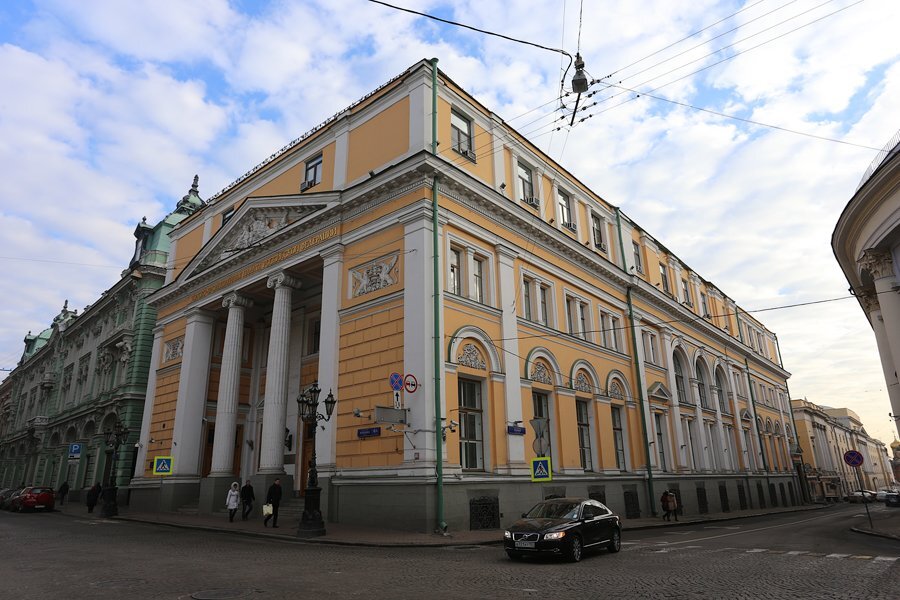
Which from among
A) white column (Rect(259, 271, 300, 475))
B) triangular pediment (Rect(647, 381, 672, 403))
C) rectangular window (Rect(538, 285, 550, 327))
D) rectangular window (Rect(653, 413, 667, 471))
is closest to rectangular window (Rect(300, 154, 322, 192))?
white column (Rect(259, 271, 300, 475))

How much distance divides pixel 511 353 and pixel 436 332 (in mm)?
3993

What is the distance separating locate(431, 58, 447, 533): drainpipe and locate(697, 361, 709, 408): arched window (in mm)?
24708

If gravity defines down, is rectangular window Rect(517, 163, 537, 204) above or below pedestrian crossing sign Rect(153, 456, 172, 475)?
above

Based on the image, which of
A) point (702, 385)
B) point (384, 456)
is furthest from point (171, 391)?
point (702, 385)

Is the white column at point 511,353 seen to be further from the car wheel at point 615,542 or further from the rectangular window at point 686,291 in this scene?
the rectangular window at point 686,291

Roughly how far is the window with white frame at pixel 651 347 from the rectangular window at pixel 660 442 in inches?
117

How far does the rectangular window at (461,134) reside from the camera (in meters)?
21.5

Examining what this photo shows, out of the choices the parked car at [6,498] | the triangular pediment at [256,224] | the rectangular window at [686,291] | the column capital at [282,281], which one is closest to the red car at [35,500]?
the parked car at [6,498]

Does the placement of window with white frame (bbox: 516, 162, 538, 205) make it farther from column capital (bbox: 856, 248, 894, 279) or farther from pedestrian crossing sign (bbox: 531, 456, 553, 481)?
column capital (bbox: 856, 248, 894, 279)

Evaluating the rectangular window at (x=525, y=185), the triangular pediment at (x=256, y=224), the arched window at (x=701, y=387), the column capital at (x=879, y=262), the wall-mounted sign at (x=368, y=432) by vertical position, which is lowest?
the wall-mounted sign at (x=368, y=432)

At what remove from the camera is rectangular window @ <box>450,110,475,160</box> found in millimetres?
21500

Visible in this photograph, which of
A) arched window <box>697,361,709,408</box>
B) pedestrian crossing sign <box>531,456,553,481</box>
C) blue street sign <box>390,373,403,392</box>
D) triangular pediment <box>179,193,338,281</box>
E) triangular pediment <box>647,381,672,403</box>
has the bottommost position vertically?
pedestrian crossing sign <box>531,456,553,481</box>

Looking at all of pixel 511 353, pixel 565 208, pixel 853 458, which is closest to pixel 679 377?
pixel 565 208

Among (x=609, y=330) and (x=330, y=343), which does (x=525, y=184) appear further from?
(x=330, y=343)
